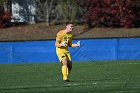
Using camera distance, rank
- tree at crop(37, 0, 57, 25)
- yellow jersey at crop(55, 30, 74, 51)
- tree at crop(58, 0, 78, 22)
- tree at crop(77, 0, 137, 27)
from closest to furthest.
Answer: yellow jersey at crop(55, 30, 74, 51) < tree at crop(77, 0, 137, 27) < tree at crop(58, 0, 78, 22) < tree at crop(37, 0, 57, 25)

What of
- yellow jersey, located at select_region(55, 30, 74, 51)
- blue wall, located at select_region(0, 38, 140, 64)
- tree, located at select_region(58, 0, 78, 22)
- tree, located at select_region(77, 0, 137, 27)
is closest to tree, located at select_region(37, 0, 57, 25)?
tree, located at select_region(58, 0, 78, 22)

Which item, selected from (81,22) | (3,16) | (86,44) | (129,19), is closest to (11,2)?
(3,16)

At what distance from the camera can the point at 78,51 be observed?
29.6 meters

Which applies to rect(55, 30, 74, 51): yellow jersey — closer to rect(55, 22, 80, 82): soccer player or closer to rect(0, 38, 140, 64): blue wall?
rect(55, 22, 80, 82): soccer player

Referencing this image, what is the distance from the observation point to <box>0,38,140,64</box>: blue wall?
2956 cm

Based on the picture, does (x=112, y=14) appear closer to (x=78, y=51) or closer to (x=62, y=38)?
(x=78, y=51)

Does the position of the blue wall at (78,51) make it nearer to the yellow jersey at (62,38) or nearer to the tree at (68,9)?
the yellow jersey at (62,38)

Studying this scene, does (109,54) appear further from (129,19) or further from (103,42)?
(129,19)

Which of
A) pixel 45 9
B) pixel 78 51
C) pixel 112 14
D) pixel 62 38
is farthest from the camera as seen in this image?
pixel 45 9

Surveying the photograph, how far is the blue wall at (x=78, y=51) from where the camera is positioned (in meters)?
29.6

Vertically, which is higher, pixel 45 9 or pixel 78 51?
pixel 45 9

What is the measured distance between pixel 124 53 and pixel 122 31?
32.3 feet

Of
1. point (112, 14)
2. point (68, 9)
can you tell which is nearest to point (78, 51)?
point (112, 14)

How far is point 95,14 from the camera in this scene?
135 feet
